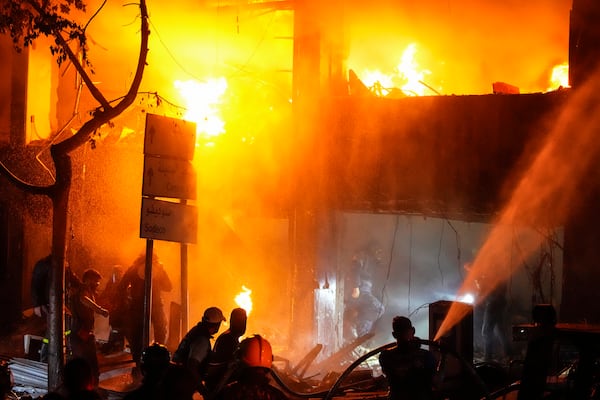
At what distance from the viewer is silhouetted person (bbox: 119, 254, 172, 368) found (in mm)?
10719

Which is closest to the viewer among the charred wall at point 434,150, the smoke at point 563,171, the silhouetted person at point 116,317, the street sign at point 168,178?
the street sign at point 168,178

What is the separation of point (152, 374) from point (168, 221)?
3515 millimetres

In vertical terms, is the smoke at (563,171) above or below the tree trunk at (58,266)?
above

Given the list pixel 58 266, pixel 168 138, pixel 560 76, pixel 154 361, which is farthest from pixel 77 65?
pixel 560 76

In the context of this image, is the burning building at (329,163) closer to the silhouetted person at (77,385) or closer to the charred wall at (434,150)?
the charred wall at (434,150)

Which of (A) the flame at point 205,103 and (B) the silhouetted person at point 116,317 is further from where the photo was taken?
(A) the flame at point 205,103

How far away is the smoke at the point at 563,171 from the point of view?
12.7 m

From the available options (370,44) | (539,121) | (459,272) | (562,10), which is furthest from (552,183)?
(370,44)

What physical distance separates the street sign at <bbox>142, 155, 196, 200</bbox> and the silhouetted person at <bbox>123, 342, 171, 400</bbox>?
335 cm

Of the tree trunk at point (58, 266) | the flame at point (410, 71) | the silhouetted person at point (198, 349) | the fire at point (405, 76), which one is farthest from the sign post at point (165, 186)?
the flame at point (410, 71)

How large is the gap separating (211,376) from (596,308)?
8.73m

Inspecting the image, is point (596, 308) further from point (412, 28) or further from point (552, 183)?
point (412, 28)

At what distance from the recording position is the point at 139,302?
11078 millimetres

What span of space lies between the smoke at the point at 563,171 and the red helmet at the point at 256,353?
9506 millimetres
